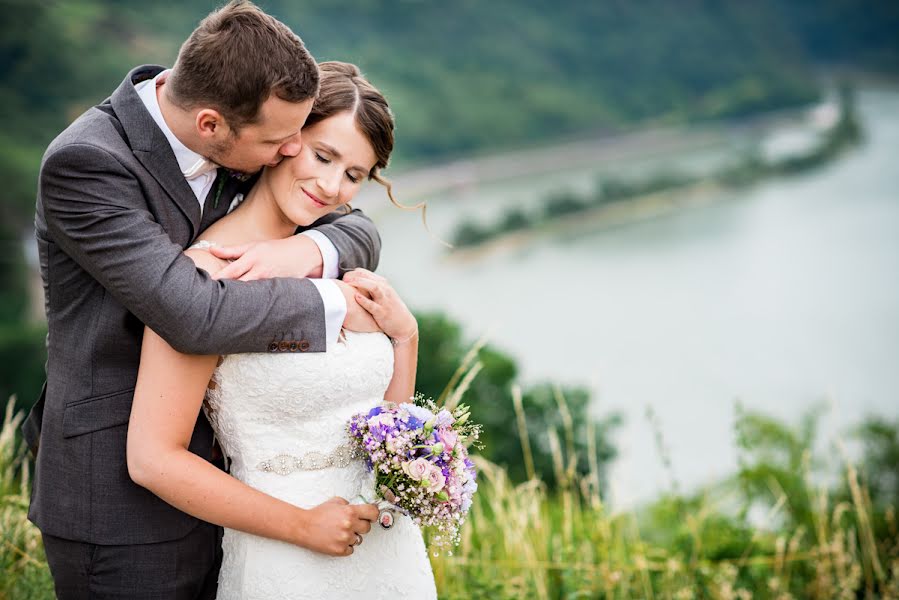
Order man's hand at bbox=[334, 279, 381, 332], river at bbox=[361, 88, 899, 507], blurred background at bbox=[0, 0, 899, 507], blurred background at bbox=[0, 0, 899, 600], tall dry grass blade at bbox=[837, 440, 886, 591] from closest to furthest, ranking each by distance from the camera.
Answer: man's hand at bbox=[334, 279, 381, 332] < tall dry grass blade at bbox=[837, 440, 886, 591] < river at bbox=[361, 88, 899, 507] < blurred background at bbox=[0, 0, 899, 600] < blurred background at bbox=[0, 0, 899, 507]

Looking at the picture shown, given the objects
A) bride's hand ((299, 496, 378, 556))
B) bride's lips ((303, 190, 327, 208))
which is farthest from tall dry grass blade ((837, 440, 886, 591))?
bride's lips ((303, 190, 327, 208))

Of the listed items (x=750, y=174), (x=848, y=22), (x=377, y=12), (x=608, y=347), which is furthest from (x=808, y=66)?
(x=377, y=12)

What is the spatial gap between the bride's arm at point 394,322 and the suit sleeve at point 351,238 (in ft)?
0.25

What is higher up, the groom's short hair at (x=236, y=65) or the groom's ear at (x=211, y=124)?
the groom's short hair at (x=236, y=65)

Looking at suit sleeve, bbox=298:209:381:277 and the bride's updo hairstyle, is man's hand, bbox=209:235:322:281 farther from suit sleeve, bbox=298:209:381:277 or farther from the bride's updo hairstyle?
the bride's updo hairstyle

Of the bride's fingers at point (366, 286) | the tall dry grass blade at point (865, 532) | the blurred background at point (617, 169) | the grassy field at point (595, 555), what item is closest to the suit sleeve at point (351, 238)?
the bride's fingers at point (366, 286)

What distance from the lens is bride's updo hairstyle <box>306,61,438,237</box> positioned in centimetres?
207

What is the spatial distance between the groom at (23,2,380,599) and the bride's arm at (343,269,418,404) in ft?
0.21

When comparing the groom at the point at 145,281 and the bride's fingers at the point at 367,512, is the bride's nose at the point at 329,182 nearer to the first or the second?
the groom at the point at 145,281

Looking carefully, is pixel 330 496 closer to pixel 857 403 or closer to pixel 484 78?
pixel 857 403

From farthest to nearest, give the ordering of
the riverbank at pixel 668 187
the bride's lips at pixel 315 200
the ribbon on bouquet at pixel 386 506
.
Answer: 1. the riverbank at pixel 668 187
2. the bride's lips at pixel 315 200
3. the ribbon on bouquet at pixel 386 506


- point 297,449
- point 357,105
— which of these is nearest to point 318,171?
point 357,105

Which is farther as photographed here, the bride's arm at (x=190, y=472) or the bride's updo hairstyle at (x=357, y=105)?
the bride's updo hairstyle at (x=357, y=105)

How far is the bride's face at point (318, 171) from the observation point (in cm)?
206
